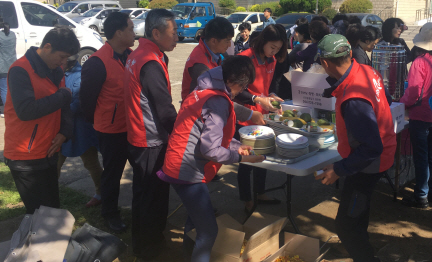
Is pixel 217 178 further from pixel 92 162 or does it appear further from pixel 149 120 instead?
pixel 149 120

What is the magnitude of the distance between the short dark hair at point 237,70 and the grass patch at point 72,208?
196 cm

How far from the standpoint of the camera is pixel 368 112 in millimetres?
2266

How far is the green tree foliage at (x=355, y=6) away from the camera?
104 ft

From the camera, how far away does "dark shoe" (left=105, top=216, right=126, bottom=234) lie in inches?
148

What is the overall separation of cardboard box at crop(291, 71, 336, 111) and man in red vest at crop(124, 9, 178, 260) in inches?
53.0

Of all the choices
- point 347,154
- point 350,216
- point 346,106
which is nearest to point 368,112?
point 346,106

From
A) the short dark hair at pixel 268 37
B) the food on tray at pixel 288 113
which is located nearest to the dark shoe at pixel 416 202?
the food on tray at pixel 288 113

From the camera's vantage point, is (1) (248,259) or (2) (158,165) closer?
(1) (248,259)

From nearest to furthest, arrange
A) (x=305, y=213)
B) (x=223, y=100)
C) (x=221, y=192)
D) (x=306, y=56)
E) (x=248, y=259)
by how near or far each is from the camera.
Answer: (x=223, y=100) → (x=248, y=259) → (x=305, y=213) → (x=221, y=192) → (x=306, y=56)

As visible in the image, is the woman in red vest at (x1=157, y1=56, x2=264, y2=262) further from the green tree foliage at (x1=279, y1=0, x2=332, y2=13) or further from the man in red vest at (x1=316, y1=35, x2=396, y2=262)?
the green tree foliage at (x1=279, y1=0, x2=332, y2=13)

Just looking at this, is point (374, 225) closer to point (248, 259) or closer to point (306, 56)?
point (248, 259)

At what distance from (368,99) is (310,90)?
1.48 metres

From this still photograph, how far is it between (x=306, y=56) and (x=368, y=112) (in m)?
3.05

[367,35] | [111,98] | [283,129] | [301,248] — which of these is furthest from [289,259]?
[367,35]
